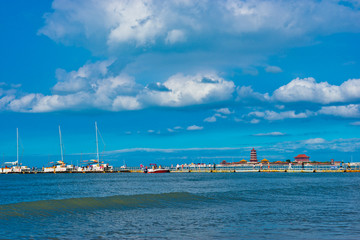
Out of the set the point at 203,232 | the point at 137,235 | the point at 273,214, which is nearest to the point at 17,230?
the point at 137,235

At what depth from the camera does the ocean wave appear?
32.8 meters

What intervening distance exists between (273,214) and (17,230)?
737 inches

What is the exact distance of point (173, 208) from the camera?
120 feet

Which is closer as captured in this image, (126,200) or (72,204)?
(72,204)

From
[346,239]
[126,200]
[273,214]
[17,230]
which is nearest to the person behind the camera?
[346,239]

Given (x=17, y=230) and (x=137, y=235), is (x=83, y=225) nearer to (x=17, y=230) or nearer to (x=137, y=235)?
(x=17, y=230)

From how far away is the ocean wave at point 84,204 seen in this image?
32781mm

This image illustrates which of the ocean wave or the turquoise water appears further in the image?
the ocean wave

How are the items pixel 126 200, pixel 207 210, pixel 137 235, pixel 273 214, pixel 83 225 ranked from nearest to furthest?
pixel 137 235
pixel 83 225
pixel 273 214
pixel 207 210
pixel 126 200

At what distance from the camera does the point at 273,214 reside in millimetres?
30219

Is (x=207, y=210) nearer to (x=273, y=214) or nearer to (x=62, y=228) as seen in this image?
(x=273, y=214)

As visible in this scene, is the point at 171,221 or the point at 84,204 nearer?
the point at 171,221

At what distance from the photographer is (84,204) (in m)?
38.7

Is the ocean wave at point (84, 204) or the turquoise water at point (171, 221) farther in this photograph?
the ocean wave at point (84, 204)
